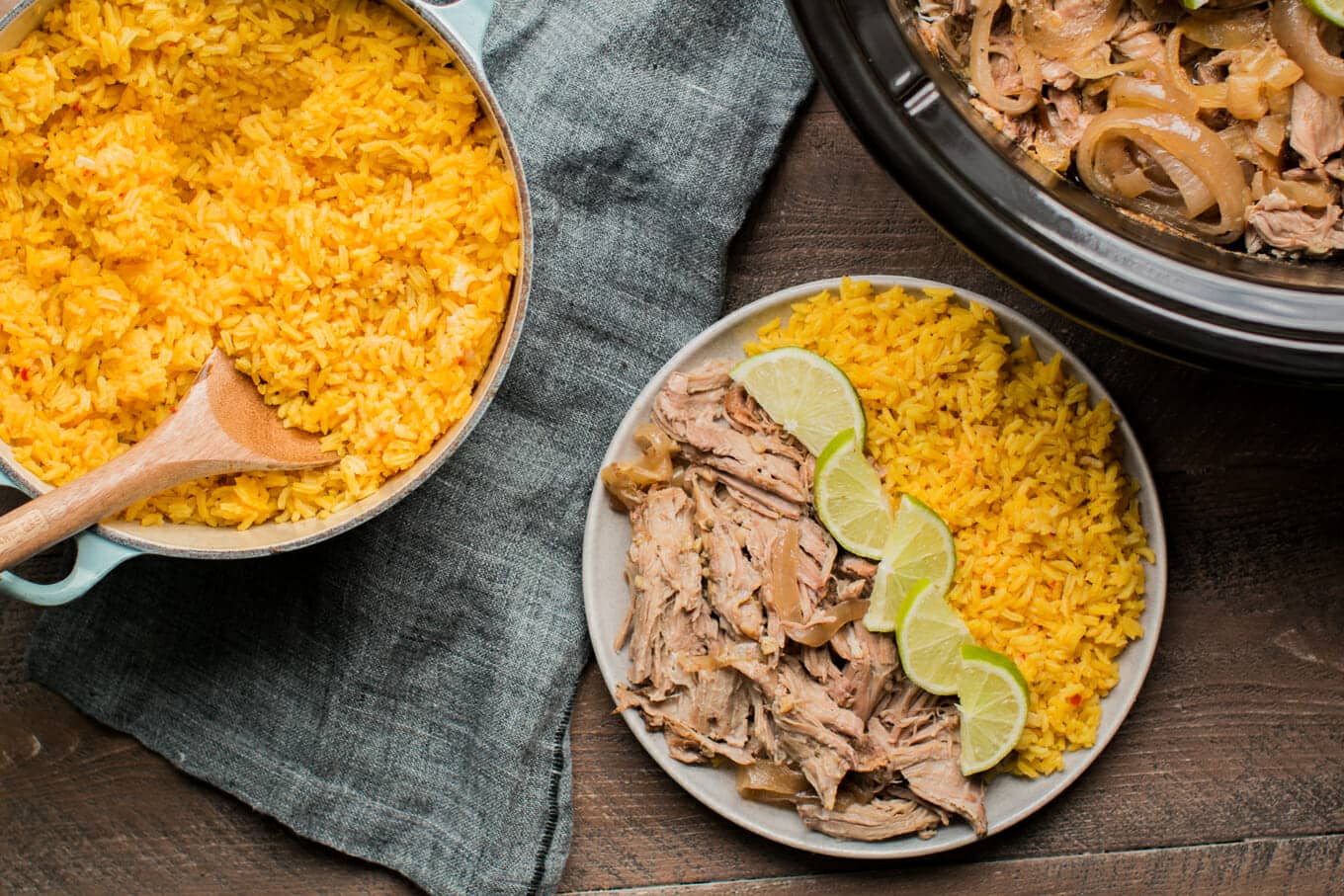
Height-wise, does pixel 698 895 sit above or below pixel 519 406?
below

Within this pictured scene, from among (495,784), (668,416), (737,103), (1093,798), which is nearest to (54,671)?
(495,784)

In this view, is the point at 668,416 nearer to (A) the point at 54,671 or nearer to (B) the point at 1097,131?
(B) the point at 1097,131

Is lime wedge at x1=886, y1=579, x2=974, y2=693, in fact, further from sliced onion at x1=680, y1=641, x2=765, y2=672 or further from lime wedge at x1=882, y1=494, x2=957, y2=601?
sliced onion at x1=680, y1=641, x2=765, y2=672

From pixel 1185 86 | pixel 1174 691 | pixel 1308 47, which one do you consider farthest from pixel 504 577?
pixel 1308 47

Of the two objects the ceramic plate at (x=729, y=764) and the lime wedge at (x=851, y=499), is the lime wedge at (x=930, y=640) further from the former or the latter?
the ceramic plate at (x=729, y=764)

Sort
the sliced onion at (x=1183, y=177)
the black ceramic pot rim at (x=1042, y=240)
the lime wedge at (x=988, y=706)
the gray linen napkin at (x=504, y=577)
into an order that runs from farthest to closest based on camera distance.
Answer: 1. the gray linen napkin at (x=504, y=577)
2. the lime wedge at (x=988, y=706)
3. the sliced onion at (x=1183, y=177)
4. the black ceramic pot rim at (x=1042, y=240)

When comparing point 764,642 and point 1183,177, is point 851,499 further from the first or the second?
point 1183,177

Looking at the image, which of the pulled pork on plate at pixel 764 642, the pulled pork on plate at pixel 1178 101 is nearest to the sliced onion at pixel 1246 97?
the pulled pork on plate at pixel 1178 101
